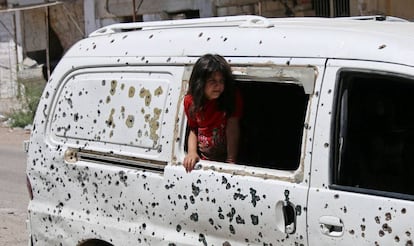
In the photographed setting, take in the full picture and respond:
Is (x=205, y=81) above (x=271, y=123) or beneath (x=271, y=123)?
above

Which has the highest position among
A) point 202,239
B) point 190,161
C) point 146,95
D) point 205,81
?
point 205,81

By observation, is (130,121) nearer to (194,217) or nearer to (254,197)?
(194,217)

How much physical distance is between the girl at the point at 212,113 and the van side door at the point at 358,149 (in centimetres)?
70

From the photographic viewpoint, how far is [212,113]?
182 inches

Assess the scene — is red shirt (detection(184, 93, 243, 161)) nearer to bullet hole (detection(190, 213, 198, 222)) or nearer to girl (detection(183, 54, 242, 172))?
girl (detection(183, 54, 242, 172))

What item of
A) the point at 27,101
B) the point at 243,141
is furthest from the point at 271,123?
the point at 27,101

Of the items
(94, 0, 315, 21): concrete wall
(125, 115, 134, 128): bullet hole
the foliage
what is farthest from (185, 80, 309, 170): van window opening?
the foliage

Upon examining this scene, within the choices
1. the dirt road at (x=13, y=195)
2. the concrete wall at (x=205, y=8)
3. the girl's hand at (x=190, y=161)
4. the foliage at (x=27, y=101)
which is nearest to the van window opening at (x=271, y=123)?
the girl's hand at (x=190, y=161)

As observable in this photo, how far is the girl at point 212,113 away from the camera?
175 inches

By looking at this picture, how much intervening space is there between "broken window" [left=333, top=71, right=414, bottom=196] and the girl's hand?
909 mm

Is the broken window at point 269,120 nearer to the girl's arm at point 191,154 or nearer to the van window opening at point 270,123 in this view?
the van window opening at point 270,123

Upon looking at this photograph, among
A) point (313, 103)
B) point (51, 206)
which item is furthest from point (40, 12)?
point (313, 103)

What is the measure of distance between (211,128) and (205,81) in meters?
0.30

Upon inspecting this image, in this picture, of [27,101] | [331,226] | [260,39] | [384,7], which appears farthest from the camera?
[27,101]
